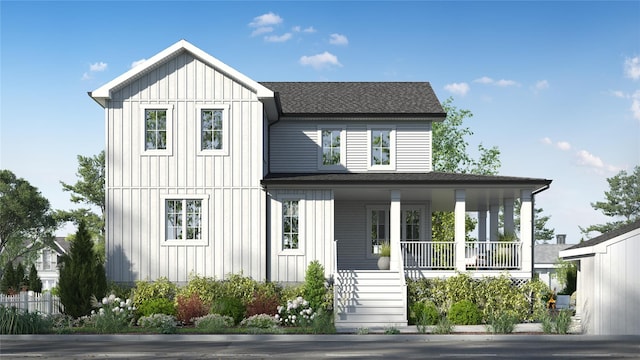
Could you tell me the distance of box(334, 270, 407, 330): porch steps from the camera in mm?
25219

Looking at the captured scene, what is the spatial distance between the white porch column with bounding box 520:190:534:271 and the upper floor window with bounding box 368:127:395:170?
6408mm

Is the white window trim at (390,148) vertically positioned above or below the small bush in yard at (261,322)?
above

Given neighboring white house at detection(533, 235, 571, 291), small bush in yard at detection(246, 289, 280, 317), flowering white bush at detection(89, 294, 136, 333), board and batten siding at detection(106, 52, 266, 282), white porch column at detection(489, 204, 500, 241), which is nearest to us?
flowering white bush at detection(89, 294, 136, 333)

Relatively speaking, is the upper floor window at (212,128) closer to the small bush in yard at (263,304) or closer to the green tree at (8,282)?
the small bush in yard at (263,304)

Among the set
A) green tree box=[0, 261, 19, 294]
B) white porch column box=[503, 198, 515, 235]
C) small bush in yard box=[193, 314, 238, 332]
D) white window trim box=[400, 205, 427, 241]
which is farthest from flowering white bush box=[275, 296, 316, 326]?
green tree box=[0, 261, 19, 294]

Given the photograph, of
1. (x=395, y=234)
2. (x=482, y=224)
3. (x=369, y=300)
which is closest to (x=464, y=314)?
(x=369, y=300)

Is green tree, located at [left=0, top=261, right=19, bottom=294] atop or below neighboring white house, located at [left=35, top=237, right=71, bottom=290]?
atop

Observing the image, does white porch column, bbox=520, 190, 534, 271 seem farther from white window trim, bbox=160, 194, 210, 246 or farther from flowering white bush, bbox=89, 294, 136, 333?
flowering white bush, bbox=89, 294, 136, 333

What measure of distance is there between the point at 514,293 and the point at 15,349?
15.7 meters

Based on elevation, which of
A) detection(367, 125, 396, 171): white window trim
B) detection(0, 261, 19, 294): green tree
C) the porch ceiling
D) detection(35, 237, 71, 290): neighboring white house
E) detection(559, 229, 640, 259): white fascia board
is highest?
detection(367, 125, 396, 171): white window trim

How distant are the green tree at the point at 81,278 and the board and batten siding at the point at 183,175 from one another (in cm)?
125

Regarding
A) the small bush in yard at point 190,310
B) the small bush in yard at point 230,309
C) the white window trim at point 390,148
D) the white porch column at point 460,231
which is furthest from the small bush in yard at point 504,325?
the white window trim at point 390,148

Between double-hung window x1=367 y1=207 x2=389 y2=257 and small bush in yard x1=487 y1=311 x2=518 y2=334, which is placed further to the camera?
double-hung window x1=367 y1=207 x2=389 y2=257

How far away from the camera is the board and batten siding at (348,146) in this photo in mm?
33062
